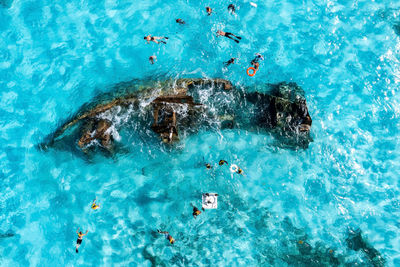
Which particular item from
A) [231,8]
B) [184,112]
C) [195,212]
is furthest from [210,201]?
[231,8]

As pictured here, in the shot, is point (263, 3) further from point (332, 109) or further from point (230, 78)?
point (332, 109)

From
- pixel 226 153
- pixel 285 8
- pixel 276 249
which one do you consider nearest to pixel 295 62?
pixel 285 8

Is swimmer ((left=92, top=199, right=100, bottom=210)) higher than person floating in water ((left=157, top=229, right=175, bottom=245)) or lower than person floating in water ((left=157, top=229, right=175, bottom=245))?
higher

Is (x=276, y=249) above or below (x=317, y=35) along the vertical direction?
below

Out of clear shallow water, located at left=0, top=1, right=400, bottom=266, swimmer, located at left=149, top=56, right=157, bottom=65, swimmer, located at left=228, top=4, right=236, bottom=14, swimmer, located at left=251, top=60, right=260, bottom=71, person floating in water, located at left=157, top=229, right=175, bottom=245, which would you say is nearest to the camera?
person floating in water, located at left=157, top=229, right=175, bottom=245

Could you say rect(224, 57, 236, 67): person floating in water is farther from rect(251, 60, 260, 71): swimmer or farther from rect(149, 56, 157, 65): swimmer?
rect(149, 56, 157, 65): swimmer

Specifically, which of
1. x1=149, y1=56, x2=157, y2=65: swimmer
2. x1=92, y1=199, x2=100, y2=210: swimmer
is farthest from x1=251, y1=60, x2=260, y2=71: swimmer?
x1=92, y1=199, x2=100, y2=210: swimmer

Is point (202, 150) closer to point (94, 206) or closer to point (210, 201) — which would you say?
point (210, 201)
